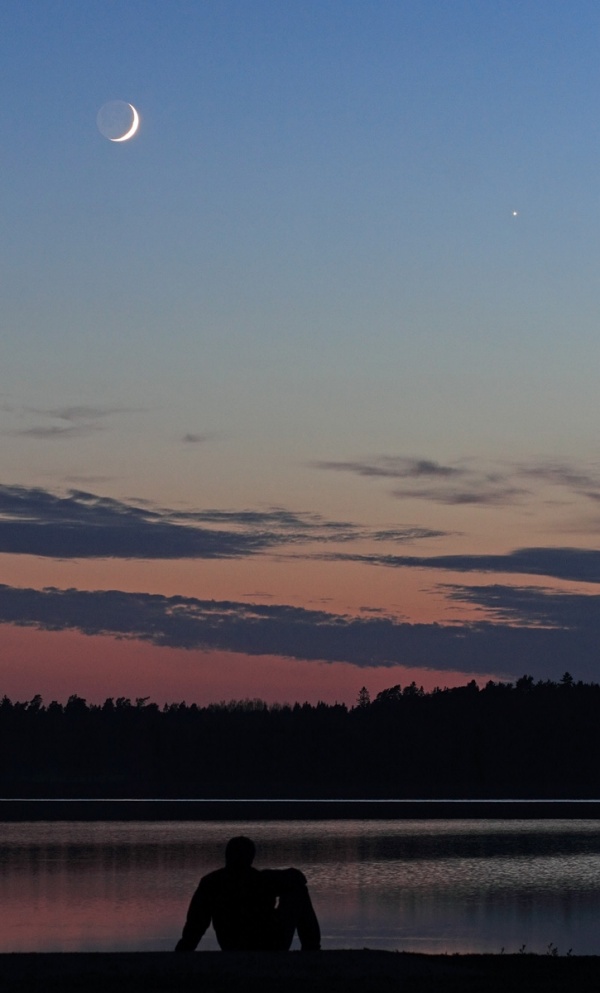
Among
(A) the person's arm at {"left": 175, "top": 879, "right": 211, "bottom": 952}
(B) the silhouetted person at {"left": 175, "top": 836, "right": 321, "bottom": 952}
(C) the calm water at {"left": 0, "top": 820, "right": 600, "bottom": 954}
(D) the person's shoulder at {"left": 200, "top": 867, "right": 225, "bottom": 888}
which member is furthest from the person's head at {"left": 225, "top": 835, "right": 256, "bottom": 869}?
(C) the calm water at {"left": 0, "top": 820, "right": 600, "bottom": 954}

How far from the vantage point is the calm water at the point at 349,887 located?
32156 mm

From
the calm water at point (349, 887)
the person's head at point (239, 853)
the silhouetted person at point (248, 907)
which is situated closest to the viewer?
the person's head at point (239, 853)

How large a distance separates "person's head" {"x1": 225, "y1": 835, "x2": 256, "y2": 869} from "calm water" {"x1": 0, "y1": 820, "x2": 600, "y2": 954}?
1518 centimetres

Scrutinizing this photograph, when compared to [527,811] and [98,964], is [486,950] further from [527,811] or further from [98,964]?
[527,811]

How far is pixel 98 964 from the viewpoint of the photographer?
18.2 m

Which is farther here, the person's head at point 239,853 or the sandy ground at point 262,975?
the sandy ground at point 262,975

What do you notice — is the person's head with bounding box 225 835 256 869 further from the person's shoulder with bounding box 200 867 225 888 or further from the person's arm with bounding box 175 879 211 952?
the person's arm with bounding box 175 879 211 952

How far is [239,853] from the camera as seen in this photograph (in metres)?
14.9

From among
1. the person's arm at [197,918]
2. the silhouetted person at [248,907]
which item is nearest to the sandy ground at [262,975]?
the silhouetted person at [248,907]

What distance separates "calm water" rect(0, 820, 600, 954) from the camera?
3216 cm

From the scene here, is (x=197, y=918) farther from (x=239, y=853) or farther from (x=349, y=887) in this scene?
(x=349, y=887)

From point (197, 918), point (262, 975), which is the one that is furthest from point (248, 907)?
point (262, 975)

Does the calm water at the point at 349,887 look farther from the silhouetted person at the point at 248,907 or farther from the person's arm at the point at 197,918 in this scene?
the person's arm at the point at 197,918

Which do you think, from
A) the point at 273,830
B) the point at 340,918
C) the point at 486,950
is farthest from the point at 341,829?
the point at 486,950
